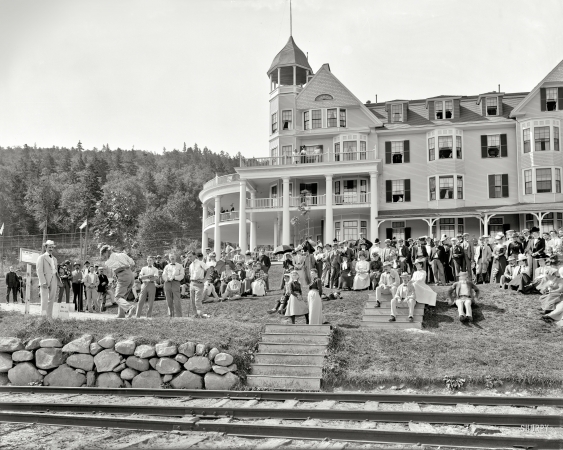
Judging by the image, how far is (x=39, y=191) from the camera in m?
101

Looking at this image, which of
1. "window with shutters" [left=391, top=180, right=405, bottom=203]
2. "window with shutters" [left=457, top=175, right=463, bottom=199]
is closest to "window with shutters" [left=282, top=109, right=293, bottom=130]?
"window with shutters" [left=391, top=180, right=405, bottom=203]

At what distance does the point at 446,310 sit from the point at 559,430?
28.1 feet

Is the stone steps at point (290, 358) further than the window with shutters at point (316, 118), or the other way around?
the window with shutters at point (316, 118)

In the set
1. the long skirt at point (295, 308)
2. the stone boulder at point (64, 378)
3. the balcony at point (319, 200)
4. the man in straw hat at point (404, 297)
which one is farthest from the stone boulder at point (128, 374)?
the balcony at point (319, 200)

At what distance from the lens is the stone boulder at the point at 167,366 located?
11.9 metres

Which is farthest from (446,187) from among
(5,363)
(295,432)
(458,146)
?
(295,432)

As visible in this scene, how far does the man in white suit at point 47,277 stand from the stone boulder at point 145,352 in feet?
11.5

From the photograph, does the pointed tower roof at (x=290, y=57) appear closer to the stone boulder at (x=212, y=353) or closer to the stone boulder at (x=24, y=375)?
the stone boulder at (x=212, y=353)

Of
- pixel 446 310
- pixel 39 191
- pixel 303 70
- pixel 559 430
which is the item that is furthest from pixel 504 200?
pixel 39 191

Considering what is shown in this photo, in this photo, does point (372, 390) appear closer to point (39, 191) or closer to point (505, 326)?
point (505, 326)

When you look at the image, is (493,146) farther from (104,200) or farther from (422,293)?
(104,200)

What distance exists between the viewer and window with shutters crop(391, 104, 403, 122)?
140 ft

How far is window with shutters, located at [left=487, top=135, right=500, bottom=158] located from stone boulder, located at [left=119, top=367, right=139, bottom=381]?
33433mm

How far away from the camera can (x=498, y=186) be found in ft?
129
